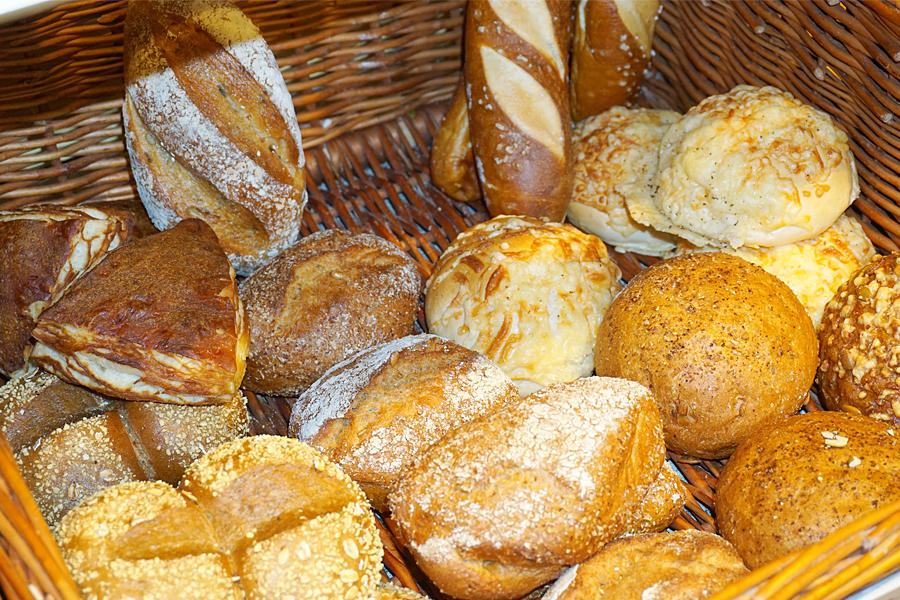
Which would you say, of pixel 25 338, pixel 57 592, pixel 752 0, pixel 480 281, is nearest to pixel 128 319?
pixel 25 338

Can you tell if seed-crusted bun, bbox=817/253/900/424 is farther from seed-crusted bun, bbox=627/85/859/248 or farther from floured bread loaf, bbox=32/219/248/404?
floured bread loaf, bbox=32/219/248/404

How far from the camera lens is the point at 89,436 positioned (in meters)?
1.54

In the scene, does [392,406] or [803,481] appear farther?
[392,406]

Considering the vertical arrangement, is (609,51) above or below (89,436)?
above

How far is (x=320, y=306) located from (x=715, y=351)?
3.06 feet

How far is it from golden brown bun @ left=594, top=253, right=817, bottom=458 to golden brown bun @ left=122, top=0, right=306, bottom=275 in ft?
3.10

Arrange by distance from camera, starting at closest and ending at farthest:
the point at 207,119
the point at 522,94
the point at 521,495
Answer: the point at 521,495, the point at 207,119, the point at 522,94

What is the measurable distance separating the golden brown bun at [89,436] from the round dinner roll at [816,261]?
52.7 inches

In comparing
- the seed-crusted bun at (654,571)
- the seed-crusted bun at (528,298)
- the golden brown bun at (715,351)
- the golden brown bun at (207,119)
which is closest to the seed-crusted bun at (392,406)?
the seed-crusted bun at (528,298)

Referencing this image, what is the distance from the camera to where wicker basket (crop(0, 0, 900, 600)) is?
111 centimetres

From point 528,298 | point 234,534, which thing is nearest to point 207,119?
point 528,298

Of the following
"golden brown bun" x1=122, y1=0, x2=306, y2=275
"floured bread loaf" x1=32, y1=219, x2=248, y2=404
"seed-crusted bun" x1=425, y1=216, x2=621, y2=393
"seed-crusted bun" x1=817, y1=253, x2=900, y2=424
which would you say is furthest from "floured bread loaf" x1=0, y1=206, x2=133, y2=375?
"seed-crusted bun" x1=817, y1=253, x2=900, y2=424

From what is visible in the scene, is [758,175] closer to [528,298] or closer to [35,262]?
[528,298]

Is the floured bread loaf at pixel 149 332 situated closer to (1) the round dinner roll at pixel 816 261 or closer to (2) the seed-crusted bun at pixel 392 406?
(2) the seed-crusted bun at pixel 392 406
